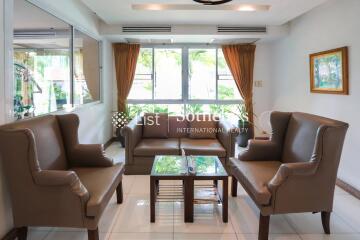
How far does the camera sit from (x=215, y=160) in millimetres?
3328

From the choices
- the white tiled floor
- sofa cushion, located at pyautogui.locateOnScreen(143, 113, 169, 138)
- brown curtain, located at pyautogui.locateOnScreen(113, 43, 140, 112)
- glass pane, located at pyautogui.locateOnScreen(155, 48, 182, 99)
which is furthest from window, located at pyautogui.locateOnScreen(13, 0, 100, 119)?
glass pane, located at pyautogui.locateOnScreen(155, 48, 182, 99)

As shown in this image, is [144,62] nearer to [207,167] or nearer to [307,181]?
[207,167]

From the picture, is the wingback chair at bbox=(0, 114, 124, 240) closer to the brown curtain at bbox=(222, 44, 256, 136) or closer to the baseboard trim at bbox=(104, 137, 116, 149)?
the baseboard trim at bbox=(104, 137, 116, 149)

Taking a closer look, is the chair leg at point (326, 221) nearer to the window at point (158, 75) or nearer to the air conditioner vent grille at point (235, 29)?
the air conditioner vent grille at point (235, 29)

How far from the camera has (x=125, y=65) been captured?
6.36m

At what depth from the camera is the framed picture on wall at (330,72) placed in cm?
363

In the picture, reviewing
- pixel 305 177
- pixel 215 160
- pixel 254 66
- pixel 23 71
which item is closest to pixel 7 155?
pixel 23 71

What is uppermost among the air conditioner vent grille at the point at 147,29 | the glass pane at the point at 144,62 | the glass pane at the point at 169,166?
the air conditioner vent grille at the point at 147,29

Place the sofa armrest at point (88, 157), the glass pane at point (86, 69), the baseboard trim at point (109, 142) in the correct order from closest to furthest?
1. the sofa armrest at point (88, 157)
2. the glass pane at point (86, 69)
3. the baseboard trim at point (109, 142)

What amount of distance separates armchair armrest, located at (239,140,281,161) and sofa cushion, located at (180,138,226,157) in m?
0.77

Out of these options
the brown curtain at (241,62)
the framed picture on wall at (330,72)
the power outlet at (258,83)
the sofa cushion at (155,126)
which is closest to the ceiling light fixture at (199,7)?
the framed picture on wall at (330,72)

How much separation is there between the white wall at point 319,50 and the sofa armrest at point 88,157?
289 centimetres

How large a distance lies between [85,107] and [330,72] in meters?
3.59

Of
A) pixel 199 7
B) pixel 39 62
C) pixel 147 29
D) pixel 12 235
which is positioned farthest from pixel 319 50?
pixel 12 235
